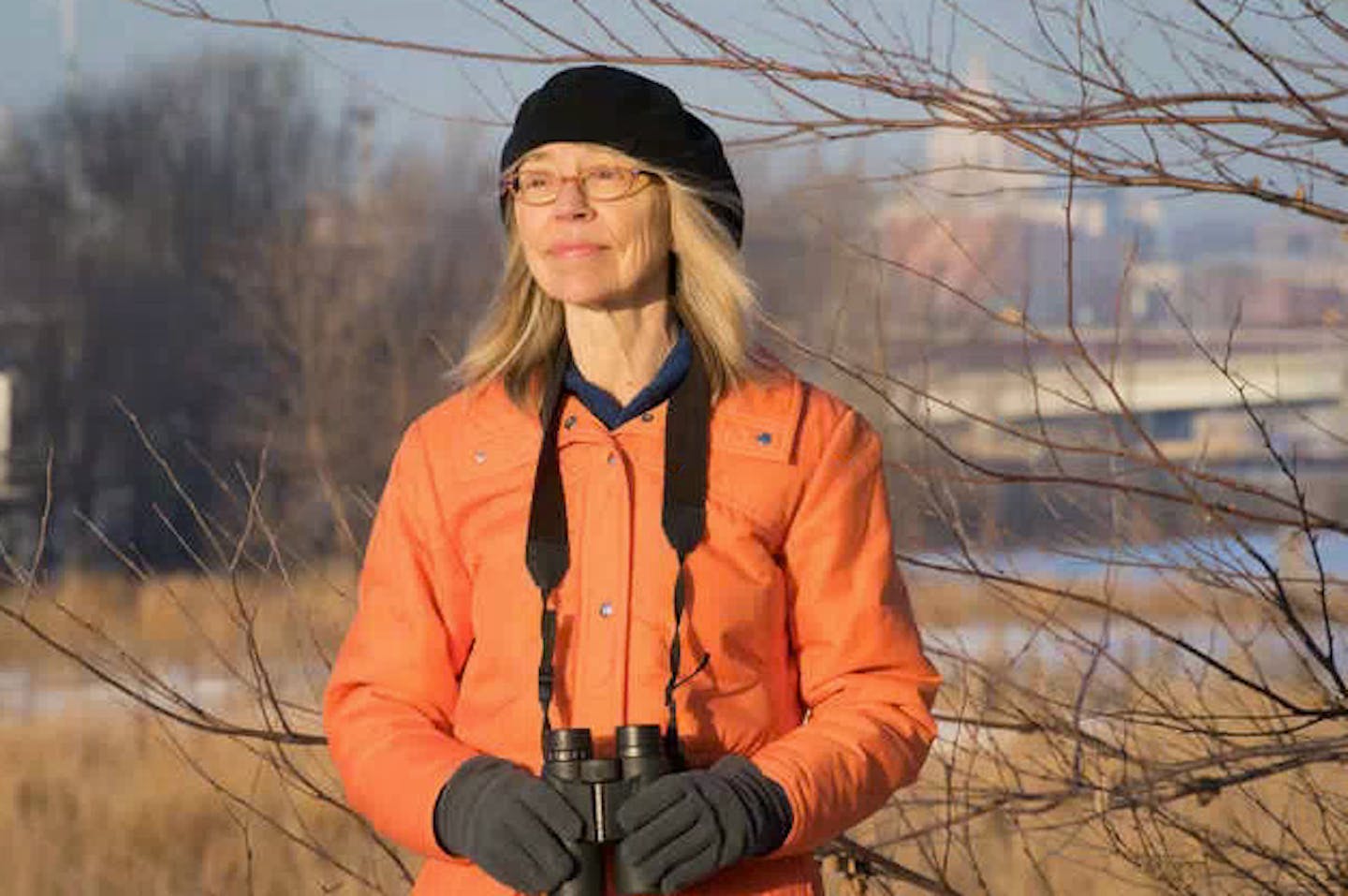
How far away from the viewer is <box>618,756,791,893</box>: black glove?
2.49m

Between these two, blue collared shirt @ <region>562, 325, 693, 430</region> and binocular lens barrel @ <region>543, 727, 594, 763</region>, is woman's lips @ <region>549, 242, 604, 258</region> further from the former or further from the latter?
binocular lens barrel @ <region>543, 727, 594, 763</region>

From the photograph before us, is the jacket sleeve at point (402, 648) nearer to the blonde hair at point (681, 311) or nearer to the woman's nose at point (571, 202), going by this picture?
the blonde hair at point (681, 311)

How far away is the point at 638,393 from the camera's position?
2795mm

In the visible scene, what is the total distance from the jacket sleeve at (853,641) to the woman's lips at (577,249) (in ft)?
1.04

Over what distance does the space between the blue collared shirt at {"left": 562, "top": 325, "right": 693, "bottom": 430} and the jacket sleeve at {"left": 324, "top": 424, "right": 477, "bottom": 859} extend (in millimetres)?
179

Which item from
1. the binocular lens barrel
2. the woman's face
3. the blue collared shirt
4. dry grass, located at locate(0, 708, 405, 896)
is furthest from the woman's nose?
dry grass, located at locate(0, 708, 405, 896)

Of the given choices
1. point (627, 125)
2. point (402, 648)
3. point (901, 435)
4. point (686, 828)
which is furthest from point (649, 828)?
point (901, 435)

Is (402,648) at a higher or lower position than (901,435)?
higher

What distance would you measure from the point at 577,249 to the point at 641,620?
0.40 metres

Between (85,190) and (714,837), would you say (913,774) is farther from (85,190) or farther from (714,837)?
(85,190)

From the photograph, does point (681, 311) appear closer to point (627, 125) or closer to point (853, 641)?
point (627, 125)

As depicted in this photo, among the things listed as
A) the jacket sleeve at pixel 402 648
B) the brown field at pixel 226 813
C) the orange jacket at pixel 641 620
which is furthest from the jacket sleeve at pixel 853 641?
the brown field at pixel 226 813

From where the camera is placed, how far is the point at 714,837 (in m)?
2.49

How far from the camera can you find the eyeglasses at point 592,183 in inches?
110
